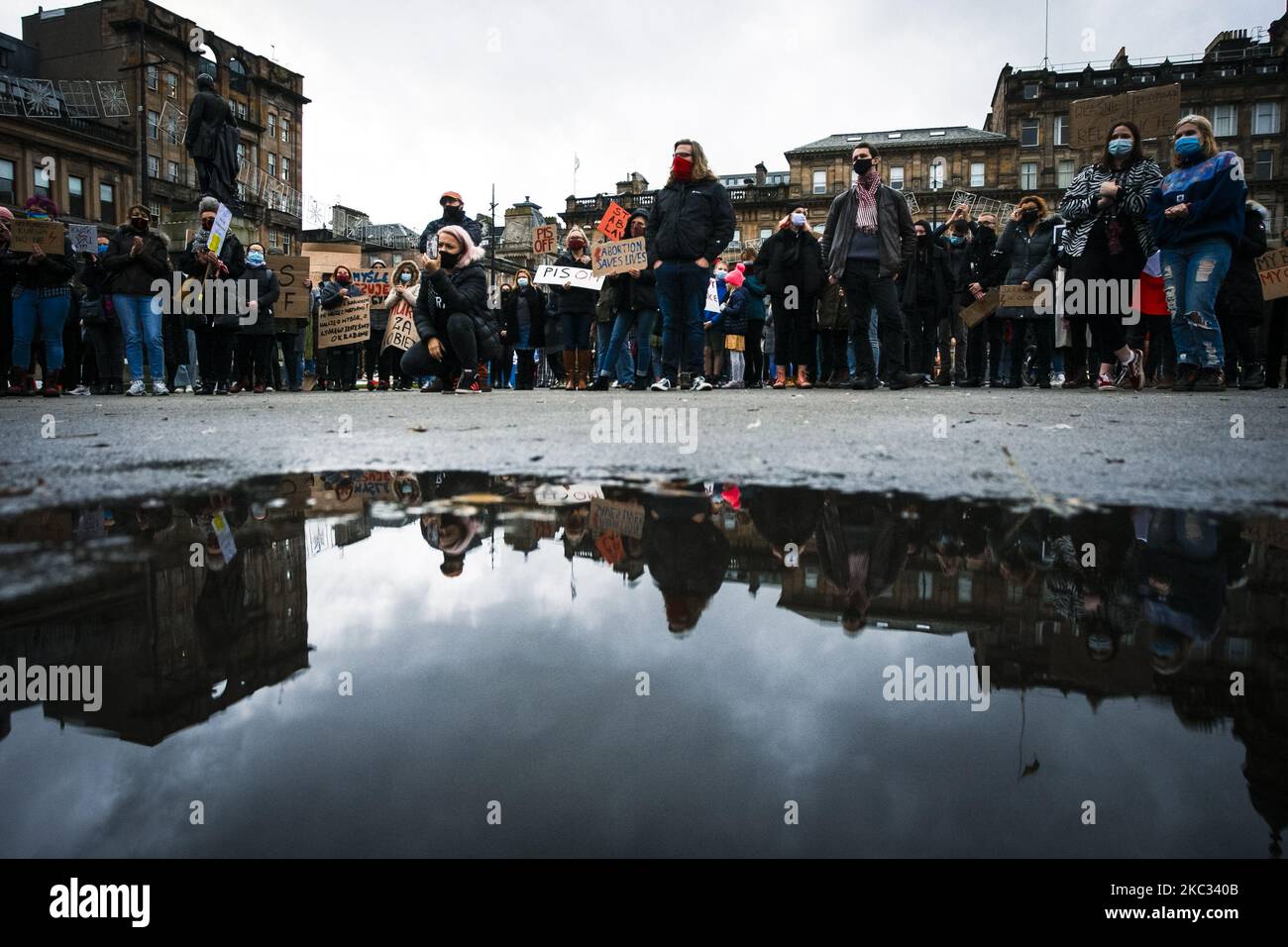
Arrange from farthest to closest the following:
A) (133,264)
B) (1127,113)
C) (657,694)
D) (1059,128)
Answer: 1. (1059,128)
2. (1127,113)
3. (133,264)
4. (657,694)

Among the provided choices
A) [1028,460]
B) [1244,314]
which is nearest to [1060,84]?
[1244,314]

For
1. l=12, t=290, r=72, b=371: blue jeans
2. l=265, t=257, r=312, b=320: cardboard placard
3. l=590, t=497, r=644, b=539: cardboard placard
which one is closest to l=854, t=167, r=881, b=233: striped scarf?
l=590, t=497, r=644, b=539: cardboard placard

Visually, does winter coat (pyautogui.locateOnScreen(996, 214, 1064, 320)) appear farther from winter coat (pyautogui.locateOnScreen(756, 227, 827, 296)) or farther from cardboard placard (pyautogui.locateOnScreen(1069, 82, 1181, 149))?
winter coat (pyautogui.locateOnScreen(756, 227, 827, 296))

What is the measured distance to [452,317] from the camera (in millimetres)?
Result: 8781

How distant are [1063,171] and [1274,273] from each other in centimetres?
5366

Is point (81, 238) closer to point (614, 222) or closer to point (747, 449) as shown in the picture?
point (614, 222)

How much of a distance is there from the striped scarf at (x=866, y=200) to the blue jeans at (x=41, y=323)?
810 centimetres

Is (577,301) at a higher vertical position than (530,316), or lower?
lower

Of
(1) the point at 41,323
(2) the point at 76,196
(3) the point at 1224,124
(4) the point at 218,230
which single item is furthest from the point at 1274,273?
(3) the point at 1224,124

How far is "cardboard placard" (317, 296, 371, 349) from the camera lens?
1338cm

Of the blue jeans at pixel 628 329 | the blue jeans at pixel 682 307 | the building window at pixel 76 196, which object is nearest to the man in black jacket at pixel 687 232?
the blue jeans at pixel 682 307

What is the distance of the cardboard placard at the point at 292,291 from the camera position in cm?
1235
